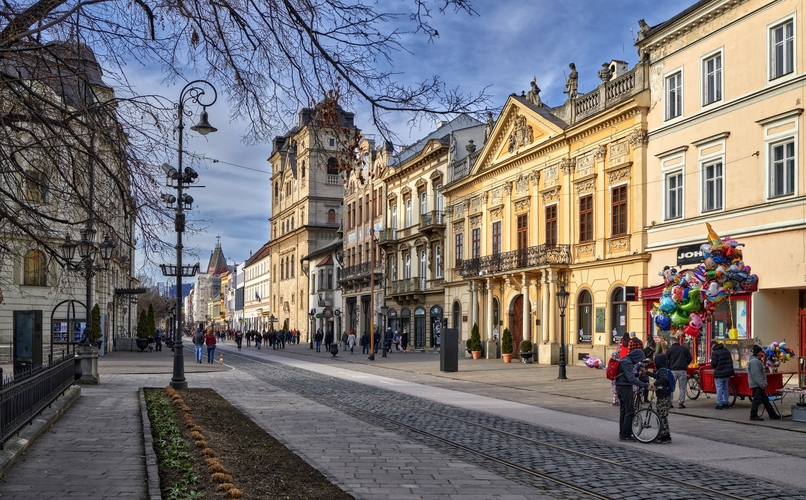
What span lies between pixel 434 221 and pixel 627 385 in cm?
→ 3961

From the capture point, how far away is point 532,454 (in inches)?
477

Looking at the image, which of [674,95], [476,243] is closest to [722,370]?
[674,95]

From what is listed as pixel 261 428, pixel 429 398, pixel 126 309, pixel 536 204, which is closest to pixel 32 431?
pixel 261 428

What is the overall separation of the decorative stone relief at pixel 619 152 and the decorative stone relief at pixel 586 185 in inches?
72.8

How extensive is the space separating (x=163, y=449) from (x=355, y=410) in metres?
7.15

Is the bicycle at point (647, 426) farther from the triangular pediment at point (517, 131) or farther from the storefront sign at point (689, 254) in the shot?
the triangular pediment at point (517, 131)

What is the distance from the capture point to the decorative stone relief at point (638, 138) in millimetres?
31719

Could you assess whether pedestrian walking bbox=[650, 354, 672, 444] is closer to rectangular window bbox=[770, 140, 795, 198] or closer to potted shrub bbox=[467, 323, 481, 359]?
rectangular window bbox=[770, 140, 795, 198]

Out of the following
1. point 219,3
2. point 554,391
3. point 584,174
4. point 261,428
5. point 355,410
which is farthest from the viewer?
Result: point 584,174

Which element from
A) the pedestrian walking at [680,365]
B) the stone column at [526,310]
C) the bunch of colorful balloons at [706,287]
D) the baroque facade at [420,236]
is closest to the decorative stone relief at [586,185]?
the stone column at [526,310]

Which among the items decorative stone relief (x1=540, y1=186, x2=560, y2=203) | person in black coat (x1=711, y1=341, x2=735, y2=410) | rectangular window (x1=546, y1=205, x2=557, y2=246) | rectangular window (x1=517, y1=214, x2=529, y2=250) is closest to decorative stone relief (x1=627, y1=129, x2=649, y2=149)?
decorative stone relief (x1=540, y1=186, x2=560, y2=203)

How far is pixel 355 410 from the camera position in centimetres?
1809

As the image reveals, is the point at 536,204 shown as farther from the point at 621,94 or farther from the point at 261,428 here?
the point at 261,428

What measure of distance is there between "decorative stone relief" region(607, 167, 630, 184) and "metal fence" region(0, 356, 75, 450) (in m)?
22.9
